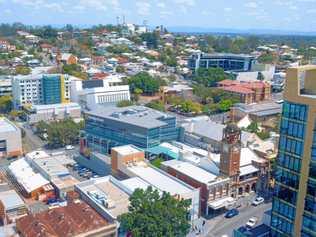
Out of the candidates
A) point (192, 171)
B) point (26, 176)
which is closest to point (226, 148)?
point (192, 171)

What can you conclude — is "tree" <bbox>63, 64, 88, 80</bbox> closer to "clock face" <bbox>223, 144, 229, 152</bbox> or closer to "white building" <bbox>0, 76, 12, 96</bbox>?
"white building" <bbox>0, 76, 12, 96</bbox>

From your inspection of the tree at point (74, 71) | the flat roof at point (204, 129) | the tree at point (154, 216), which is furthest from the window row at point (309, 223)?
the tree at point (74, 71)

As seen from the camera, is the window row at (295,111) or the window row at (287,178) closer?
the window row at (295,111)

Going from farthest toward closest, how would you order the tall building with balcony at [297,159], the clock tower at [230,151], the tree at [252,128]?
the tree at [252,128], the clock tower at [230,151], the tall building with balcony at [297,159]

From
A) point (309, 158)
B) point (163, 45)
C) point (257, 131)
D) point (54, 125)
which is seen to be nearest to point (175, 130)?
point (257, 131)

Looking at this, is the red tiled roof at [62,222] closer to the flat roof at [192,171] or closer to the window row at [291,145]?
the flat roof at [192,171]

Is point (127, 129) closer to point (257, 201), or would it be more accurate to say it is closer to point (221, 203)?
point (221, 203)

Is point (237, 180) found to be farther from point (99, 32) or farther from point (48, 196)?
point (99, 32)
